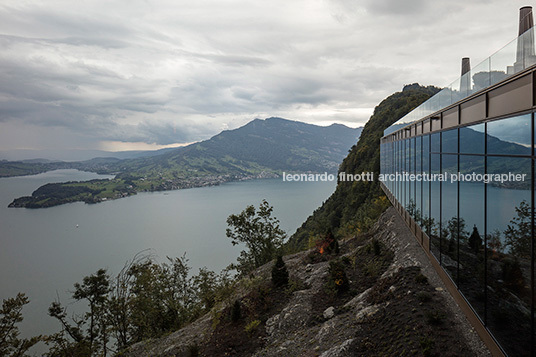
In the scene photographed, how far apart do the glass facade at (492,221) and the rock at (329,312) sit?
439 centimetres

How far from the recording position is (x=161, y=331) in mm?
23891

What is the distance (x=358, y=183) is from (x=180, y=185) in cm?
16913

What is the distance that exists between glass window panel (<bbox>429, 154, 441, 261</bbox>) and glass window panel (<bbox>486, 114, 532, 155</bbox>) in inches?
168

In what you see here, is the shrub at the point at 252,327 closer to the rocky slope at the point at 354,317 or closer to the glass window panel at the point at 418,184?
the rocky slope at the point at 354,317

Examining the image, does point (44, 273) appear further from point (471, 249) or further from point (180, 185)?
point (180, 185)

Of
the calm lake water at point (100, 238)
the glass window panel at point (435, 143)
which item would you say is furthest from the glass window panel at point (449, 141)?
the calm lake water at point (100, 238)

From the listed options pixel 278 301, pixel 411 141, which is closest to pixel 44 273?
pixel 278 301

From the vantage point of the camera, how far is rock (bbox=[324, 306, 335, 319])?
1161 centimetres

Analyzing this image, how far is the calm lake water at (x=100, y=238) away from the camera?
209 feet

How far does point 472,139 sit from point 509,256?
110 inches

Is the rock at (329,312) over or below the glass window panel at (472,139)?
below

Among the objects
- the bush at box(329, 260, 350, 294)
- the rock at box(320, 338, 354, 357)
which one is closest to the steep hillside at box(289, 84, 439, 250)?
the bush at box(329, 260, 350, 294)

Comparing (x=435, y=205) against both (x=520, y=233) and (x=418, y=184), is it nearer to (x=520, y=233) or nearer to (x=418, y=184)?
(x=418, y=184)

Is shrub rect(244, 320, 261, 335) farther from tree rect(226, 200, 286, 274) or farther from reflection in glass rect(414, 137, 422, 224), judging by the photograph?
tree rect(226, 200, 286, 274)
